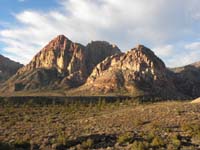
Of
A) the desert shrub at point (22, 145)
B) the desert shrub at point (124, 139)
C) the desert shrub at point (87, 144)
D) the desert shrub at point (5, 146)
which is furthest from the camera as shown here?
the desert shrub at point (124, 139)

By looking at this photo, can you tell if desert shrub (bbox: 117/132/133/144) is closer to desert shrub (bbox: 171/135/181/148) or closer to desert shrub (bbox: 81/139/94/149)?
desert shrub (bbox: 81/139/94/149)

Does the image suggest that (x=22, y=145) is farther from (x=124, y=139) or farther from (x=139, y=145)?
(x=139, y=145)

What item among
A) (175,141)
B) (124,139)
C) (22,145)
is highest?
(124,139)

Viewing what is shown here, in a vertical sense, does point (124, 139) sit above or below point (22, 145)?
above

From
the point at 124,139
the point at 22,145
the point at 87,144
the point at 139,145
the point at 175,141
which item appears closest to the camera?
the point at 139,145

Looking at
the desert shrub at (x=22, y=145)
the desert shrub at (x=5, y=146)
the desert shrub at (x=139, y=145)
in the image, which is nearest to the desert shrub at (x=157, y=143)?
the desert shrub at (x=139, y=145)

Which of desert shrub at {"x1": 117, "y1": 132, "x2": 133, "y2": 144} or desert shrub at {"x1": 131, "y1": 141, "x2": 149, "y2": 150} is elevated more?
desert shrub at {"x1": 117, "y1": 132, "x2": 133, "y2": 144}

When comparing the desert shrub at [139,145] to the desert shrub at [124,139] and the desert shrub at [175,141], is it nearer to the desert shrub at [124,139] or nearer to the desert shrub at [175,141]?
the desert shrub at [124,139]

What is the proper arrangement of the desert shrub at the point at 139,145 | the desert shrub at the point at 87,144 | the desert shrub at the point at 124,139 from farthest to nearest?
the desert shrub at the point at 124,139 → the desert shrub at the point at 87,144 → the desert shrub at the point at 139,145

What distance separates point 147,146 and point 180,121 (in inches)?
546

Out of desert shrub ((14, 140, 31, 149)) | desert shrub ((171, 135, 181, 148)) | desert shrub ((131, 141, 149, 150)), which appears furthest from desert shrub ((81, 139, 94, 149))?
desert shrub ((171, 135, 181, 148))

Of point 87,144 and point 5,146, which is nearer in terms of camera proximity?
point 5,146

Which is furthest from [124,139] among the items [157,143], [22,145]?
[22,145]

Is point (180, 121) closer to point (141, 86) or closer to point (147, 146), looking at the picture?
point (147, 146)
